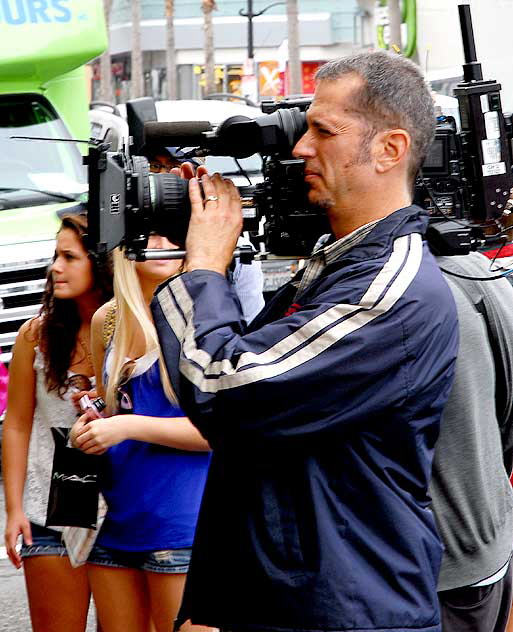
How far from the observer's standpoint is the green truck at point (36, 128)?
8578 millimetres

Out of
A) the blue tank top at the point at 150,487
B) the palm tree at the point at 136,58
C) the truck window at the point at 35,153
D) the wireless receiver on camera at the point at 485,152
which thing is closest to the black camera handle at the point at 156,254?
the wireless receiver on camera at the point at 485,152

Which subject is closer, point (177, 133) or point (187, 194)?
point (187, 194)

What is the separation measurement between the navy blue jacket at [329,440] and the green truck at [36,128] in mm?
6005

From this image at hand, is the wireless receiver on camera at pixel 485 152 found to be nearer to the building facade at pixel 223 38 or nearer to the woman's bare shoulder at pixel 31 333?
the woman's bare shoulder at pixel 31 333

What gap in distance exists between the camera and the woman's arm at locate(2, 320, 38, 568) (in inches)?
166

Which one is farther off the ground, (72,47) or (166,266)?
(72,47)

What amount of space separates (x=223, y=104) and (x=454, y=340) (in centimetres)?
1308

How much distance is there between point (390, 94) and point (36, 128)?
25.6ft

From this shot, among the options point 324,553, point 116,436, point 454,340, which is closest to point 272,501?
point 324,553

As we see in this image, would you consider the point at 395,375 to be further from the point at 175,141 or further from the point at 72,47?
the point at 72,47

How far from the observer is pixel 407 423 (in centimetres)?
238

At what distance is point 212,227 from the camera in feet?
8.29

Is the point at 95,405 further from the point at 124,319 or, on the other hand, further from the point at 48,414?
the point at 48,414

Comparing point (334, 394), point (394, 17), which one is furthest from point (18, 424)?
point (394, 17)
